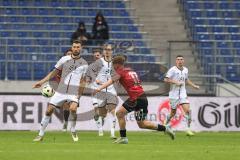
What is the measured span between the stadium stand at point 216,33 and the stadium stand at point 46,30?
2294 millimetres

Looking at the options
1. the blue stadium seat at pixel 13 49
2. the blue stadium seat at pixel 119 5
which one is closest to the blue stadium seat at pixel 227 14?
the blue stadium seat at pixel 119 5

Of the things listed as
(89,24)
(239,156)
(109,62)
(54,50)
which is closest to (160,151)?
(239,156)

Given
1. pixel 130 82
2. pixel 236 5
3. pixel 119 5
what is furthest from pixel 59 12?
pixel 130 82

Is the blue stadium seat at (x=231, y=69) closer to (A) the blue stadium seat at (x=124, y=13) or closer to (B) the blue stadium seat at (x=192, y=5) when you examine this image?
(B) the blue stadium seat at (x=192, y=5)

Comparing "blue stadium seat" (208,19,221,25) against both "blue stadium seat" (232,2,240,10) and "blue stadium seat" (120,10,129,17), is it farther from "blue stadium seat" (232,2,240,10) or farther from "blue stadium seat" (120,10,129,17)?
"blue stadium seat" (120,10,129,17)

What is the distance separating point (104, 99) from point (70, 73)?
371cm

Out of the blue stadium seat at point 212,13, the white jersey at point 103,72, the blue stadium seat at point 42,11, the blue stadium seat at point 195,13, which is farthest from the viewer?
the blue stadium seat at point 212,13

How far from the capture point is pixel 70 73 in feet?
67.4

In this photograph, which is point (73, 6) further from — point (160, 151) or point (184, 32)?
point (160, 151)

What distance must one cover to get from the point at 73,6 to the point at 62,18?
1184mm

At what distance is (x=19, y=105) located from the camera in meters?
27.8

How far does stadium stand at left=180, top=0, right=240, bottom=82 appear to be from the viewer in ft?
104

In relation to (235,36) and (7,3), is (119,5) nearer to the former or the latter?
(7,3)

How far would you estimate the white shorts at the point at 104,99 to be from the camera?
23.9 metres
